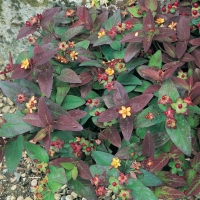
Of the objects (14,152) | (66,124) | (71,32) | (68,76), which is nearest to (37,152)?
(14,152)

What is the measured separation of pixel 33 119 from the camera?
1383mm

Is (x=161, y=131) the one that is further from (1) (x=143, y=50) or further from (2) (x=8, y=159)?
(2) (x=8, y=159)

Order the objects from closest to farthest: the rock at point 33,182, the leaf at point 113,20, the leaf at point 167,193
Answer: the leaf at point 167,193, the leaf at point 113,20, the rock at point 33,182

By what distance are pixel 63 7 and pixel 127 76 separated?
0.57 m

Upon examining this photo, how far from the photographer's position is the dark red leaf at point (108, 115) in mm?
1369

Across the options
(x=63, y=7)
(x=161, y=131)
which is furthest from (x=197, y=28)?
(x=63, y=7)

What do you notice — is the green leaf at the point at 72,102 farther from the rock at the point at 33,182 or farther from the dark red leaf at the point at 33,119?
the rock at the point at 33,182

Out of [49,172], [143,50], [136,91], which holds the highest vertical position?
[143,50]

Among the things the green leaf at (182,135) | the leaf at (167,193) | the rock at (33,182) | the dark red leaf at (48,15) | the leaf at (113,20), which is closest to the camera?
the green leaf at (182,135)

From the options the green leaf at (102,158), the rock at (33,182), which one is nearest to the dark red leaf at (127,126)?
the green leaf at (102,158)

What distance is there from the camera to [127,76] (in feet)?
5.10

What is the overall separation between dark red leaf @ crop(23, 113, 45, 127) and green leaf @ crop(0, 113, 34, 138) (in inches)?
1.5

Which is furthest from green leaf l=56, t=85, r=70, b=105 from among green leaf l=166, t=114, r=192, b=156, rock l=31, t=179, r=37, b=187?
rock l=31, t=179, r=37, b=187

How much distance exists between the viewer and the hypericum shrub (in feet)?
4.44
